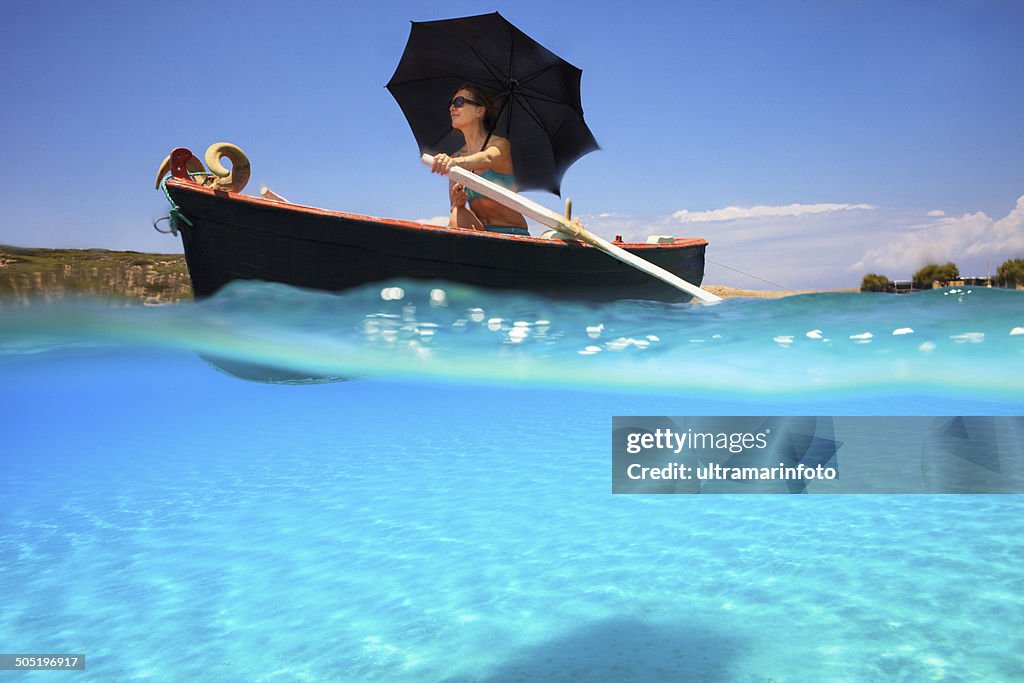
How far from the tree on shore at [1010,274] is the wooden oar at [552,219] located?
4621 mm

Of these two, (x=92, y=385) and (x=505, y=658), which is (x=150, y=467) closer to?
(x=92, y=385)

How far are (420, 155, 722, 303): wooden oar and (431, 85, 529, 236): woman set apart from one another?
0.32 meters

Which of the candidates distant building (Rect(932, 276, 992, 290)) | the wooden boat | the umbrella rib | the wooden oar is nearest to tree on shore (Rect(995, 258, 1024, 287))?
distant building (Rect(932, 276, 992, 290))

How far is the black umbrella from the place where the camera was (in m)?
10.3

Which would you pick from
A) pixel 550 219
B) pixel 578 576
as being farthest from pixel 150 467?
pixel 578 576

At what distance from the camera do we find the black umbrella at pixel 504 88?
10305mm

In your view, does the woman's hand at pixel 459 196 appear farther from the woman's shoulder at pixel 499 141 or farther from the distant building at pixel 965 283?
the distant building at pixel 965 283

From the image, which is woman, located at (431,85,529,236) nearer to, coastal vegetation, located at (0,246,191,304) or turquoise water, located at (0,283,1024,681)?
turquoise water, located at (0,283,1024,681)

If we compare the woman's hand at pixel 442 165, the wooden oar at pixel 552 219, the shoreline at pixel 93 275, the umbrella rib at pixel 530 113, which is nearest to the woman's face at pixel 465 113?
the umbrella rib at pixel 530 113

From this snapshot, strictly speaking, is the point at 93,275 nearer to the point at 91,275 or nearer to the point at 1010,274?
the point at 91,275

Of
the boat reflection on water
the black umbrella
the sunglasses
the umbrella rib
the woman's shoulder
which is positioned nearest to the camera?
the black umbrella

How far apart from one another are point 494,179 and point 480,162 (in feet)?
1.37

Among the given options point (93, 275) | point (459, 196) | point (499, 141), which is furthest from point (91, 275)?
point (499, 141)

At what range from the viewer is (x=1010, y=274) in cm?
1052
